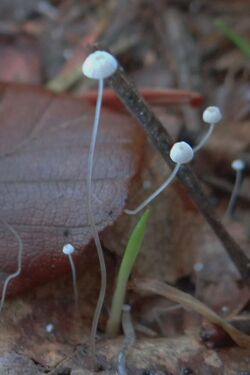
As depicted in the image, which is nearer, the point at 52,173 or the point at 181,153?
the point at 181,153

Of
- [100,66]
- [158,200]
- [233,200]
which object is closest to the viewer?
[100,66]

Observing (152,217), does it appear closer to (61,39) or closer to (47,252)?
(47,252)

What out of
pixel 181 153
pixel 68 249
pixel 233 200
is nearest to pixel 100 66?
pixel 181 153

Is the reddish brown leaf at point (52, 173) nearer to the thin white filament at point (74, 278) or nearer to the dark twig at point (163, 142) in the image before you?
the thin white filament at point (74, 278)

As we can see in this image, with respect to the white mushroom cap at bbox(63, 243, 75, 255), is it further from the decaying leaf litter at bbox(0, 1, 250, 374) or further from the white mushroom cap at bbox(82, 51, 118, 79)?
the white mushroom cap at bbox(82, 51, 118, 79)

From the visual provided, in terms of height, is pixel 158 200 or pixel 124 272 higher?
pixel 158 200

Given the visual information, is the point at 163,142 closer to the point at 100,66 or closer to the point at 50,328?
the point at 100,66
